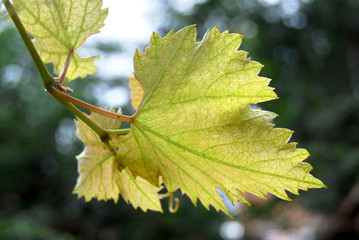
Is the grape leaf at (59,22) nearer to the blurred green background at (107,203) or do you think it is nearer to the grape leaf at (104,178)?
the grape leaf at (104,178)

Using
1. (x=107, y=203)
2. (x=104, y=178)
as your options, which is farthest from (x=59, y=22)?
(x=107, y=203)

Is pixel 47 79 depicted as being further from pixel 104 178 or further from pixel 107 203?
pixel 107 203

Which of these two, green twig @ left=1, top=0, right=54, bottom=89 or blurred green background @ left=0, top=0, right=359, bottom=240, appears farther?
blurred green background @ left=0, top=0, right=359, bottom=240

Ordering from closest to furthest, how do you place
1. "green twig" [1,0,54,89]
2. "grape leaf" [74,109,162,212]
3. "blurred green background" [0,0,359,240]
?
"green twig" [1,0,54,89]
"grape leaf" [74,109,162,212]
"blurred green background" [0,0,359,240]

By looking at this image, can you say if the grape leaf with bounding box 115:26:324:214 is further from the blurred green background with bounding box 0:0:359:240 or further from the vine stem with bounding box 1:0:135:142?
the blurred green background with bounding box 0:0:359:240

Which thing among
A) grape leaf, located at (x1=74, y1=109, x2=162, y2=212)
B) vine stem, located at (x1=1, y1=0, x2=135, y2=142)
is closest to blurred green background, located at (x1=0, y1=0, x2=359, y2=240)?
grape leaf, located at (x1=74, y1=109, x2=162, y2=212)

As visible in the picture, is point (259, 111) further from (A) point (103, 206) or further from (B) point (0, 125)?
(B) point (0, 125)
